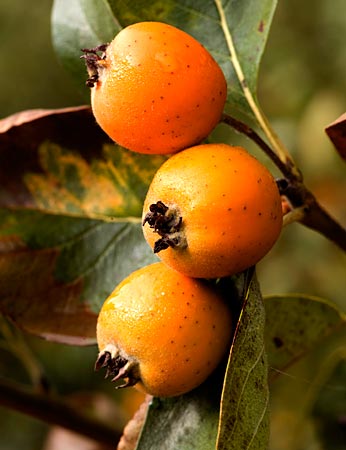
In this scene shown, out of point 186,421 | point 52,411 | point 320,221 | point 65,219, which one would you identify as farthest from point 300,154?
point 186,421

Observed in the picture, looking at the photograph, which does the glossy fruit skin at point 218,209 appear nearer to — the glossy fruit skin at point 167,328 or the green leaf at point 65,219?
the glossy fruit skin at point 167,328

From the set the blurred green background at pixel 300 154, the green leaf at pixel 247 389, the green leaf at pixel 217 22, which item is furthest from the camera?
the blurred green background at pixel 300 154

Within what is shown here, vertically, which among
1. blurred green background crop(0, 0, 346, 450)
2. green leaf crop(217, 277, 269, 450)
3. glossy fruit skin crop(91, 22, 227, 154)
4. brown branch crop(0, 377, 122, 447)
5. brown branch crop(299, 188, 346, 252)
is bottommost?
blurred green background crop(0, 0, 346, 450)

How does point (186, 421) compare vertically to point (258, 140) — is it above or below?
below

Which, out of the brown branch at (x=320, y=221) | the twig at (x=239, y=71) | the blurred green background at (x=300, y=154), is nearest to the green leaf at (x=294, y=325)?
the brown branch at (x=320, y=221)

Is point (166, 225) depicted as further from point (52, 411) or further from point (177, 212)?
point (52, 411)

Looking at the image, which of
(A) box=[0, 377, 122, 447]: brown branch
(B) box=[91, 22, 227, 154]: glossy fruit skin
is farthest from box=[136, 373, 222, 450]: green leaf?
(A) box=[0, 377, 122, 447]: brown branch

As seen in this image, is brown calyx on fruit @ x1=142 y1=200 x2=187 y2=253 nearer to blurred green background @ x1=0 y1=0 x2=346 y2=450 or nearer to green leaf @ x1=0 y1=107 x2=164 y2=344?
green leaf @ x1=0 y1=107 x2=164 y2=344
